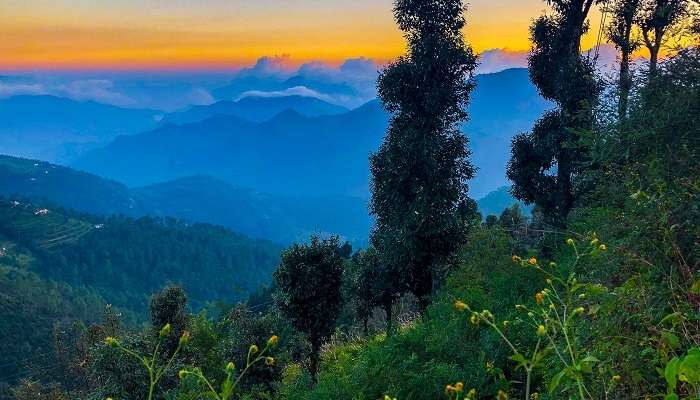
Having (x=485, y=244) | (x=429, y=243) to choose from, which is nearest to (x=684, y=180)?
(x=485, y=244)

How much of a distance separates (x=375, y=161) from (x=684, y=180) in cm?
1408

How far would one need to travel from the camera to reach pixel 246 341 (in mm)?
19016

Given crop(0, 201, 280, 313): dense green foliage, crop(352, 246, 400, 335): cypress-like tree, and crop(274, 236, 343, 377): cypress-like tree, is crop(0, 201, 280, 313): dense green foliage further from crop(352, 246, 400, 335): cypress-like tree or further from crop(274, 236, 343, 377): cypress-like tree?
crop(274, 236, 343, 377): cypress-like tree

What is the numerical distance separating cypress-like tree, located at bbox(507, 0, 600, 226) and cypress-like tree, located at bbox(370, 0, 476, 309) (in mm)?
3711

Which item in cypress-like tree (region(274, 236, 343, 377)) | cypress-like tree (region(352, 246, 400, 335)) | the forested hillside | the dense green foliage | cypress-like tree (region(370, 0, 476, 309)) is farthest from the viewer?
the dense green foliage

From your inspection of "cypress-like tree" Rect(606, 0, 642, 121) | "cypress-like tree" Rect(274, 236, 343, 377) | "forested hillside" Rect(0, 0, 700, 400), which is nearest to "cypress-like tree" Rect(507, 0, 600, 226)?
"forested hillside" Rect(0, 0, 700, 400)

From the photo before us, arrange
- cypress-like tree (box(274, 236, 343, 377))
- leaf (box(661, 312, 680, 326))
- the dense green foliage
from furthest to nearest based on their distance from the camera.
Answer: the dense green foliage → cypress-like tree (box(274, 236, 343, 377)) → leaf (box(661, 312, 680, 326))

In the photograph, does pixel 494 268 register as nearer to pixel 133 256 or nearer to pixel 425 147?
pixel 425 147

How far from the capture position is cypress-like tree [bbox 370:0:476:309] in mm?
18188

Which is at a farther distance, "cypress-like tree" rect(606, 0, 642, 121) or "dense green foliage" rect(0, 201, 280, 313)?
"dense green foliage" rect(0, 201, 280, 313)

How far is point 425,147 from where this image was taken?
17.9 m

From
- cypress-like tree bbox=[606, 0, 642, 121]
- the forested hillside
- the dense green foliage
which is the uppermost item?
cypress-like tree bbox=[606, 0, 642, 121]

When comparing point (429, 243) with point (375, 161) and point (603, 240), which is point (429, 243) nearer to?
point (375, 161)

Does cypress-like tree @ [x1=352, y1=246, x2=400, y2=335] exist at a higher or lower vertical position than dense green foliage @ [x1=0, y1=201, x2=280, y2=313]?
higher
